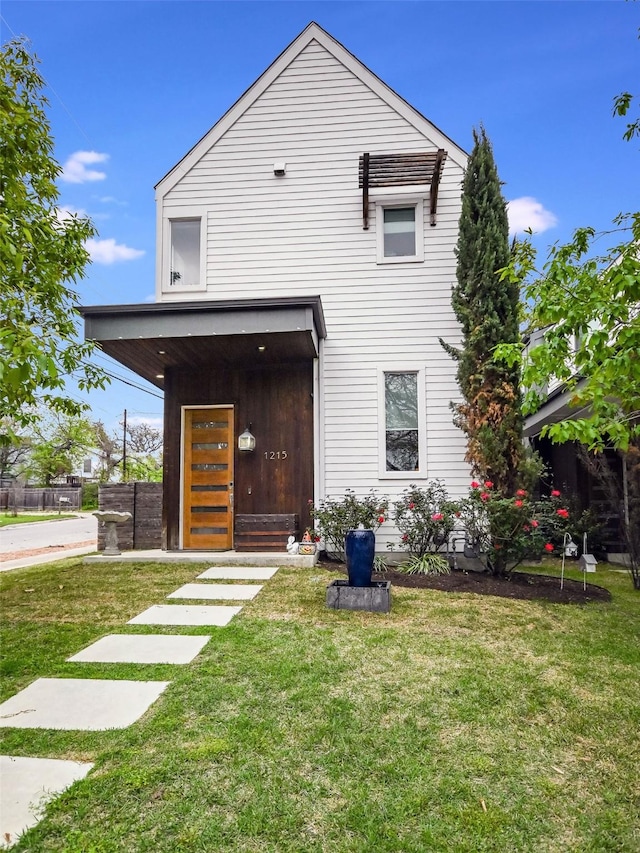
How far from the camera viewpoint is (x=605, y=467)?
7.07 m

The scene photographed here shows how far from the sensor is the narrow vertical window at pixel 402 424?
800 centimetres

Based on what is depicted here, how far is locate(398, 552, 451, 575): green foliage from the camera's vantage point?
702 cm

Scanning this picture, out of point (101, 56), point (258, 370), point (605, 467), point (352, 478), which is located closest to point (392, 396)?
point (352, 478)

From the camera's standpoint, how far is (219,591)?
5.70 metres

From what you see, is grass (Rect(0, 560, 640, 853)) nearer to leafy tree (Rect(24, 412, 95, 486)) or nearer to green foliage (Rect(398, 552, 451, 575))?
green foliage (Rect(398, 552, 451, 575))

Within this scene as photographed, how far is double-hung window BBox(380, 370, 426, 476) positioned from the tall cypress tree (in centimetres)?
83

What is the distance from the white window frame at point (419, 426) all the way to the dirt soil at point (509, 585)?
1.49m

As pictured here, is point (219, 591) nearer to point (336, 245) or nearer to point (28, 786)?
point (28, 786)

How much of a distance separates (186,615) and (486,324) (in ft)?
16.2

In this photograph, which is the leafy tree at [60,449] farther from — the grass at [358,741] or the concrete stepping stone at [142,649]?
the grass at [358,741]

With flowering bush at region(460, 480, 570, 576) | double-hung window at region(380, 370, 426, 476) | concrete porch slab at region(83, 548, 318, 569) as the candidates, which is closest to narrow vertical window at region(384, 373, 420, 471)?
double-hung window at region(380, 370, 426, 476)

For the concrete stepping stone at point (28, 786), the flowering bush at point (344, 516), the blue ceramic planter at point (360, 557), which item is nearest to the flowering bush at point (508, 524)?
the flowering bush at point (344, 516)

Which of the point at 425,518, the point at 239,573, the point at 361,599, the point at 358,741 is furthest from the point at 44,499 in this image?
the point at 358,741

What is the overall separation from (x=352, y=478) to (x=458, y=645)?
4.10 meters
